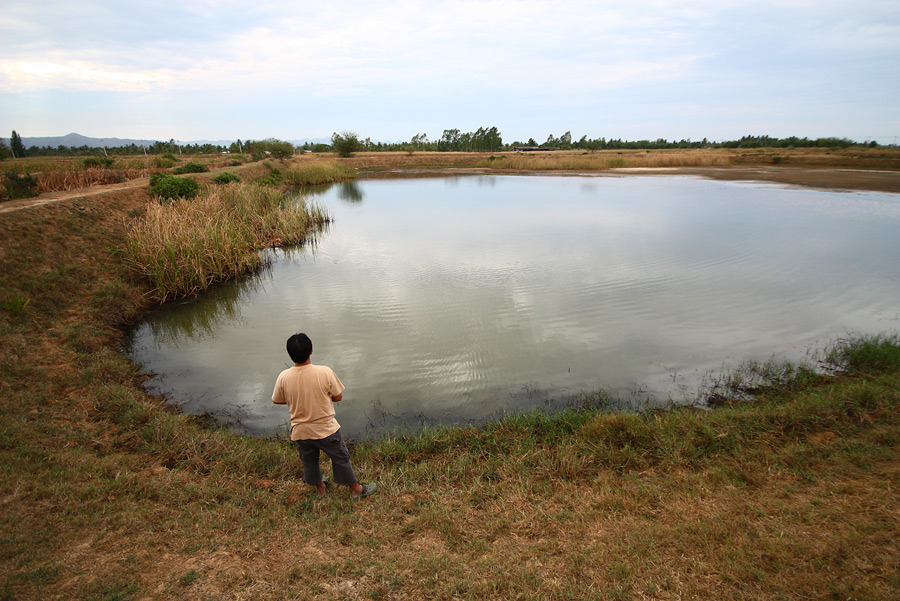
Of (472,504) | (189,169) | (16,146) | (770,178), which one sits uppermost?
(16,146)

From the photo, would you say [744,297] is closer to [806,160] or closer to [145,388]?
[145,388]

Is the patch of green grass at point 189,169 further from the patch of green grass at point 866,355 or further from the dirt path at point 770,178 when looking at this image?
the patch of green grass at point 866,355

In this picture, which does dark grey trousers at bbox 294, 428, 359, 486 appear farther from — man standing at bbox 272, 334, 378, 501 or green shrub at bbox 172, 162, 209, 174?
green shrub at bbox 172, 162, 209, 174

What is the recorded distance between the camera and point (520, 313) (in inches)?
368

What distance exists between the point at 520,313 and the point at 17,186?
16507 mm

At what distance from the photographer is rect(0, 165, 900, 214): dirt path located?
14.1 meters

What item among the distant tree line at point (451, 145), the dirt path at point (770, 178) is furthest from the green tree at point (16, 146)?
the dirt path at point (770, 178)

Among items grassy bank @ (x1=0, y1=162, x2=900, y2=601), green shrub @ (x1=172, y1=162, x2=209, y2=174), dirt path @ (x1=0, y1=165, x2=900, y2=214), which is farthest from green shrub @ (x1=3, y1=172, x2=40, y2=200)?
grassy bank @ (x1=0, y1=162, x2=900, y2=601)

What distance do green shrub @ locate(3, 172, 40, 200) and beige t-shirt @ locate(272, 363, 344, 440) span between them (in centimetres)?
1594

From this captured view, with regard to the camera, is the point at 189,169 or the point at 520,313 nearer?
the point at 520,313

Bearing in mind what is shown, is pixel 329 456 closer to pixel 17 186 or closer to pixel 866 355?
pixel 866 355

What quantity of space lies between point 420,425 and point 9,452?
4.27m

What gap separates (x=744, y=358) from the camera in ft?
23.4


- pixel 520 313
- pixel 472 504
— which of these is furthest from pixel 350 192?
pixel 472 504
